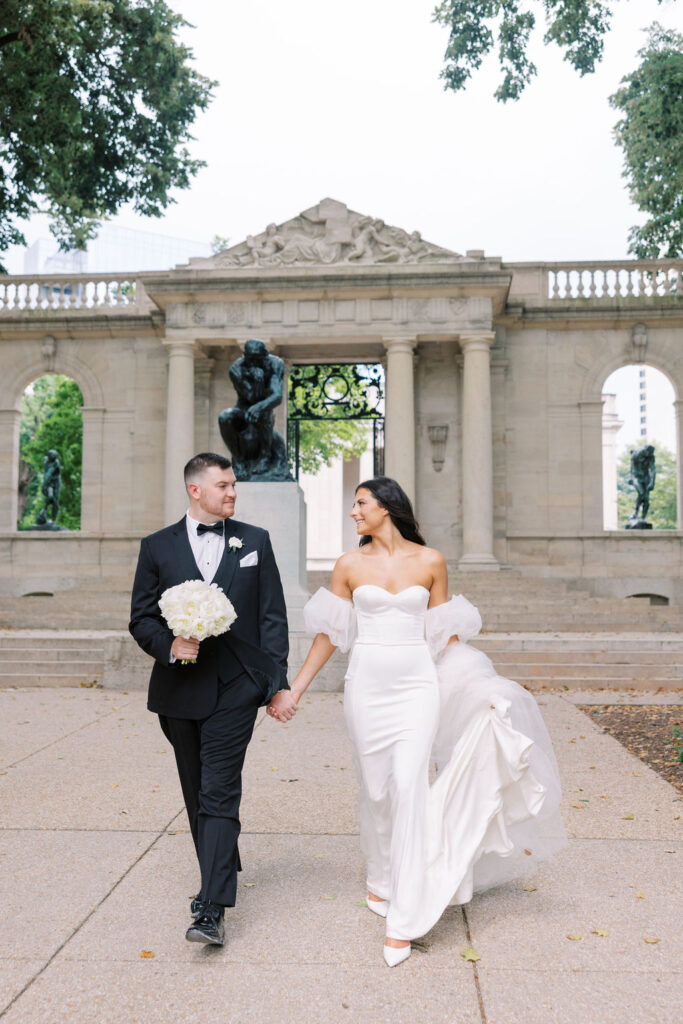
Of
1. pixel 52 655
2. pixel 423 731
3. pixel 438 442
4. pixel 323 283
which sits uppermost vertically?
pixel 323 283

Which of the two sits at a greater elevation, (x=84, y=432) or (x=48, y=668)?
(x=84, y=432)

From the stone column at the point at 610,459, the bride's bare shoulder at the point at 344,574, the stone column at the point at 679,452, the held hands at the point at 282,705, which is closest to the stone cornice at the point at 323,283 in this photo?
the stone column at the point at 679,452

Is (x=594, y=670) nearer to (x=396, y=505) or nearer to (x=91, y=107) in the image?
(x=396, y=505)

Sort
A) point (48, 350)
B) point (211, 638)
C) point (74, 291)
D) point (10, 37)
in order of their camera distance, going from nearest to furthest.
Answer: point (211, 638) → point (10, 37) → point (48, 350) → point (74, 291)

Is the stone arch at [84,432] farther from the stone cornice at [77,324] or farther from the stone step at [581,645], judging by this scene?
the stone step at [581,645]

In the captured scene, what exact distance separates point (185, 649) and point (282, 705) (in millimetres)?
522

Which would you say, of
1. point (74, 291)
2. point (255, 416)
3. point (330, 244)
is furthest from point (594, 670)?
point (74, 291)

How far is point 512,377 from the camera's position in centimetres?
2288

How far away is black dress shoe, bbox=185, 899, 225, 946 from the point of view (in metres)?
3.53

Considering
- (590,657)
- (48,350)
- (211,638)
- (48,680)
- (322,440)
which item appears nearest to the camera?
(211,638)

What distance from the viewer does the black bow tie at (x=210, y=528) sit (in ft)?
13.2

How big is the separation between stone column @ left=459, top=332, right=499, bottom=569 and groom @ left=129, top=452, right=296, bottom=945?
1712 centimetres

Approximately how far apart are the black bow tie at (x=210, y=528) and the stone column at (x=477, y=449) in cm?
1713

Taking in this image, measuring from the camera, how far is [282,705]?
3902 millimetres
